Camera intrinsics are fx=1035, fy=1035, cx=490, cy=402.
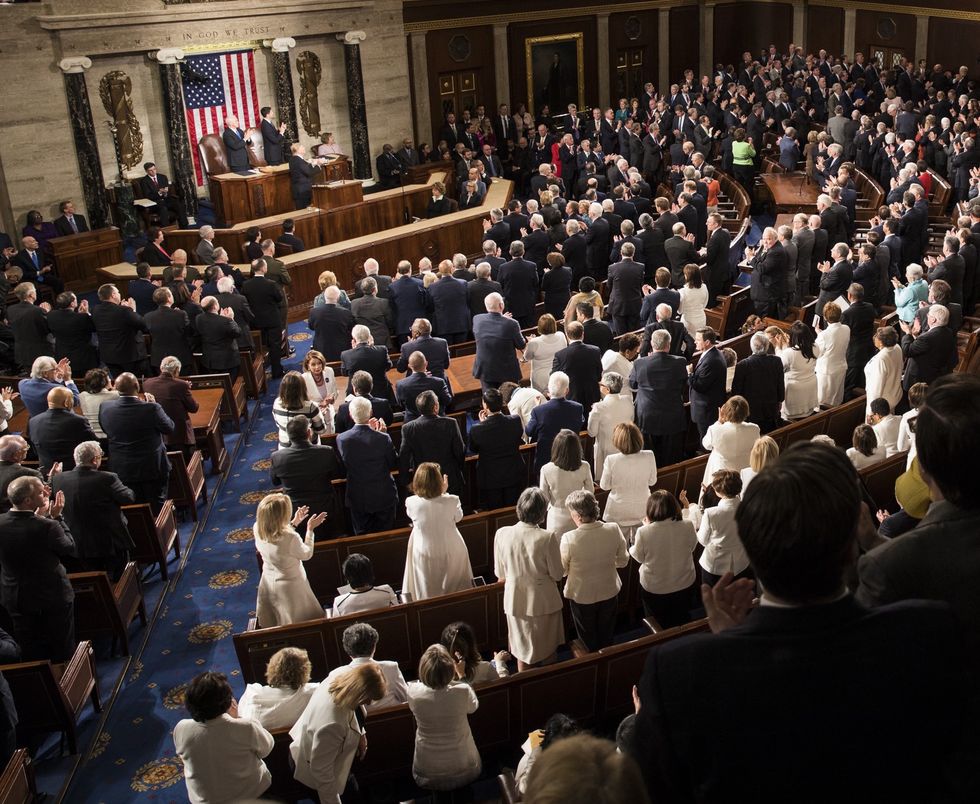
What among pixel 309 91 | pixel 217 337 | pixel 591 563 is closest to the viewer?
pixel 591 563

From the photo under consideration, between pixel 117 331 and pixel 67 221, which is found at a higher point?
pixel 67 221

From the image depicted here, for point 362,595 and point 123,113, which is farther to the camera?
point 123,113

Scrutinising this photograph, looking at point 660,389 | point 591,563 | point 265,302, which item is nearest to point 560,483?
point 591,563

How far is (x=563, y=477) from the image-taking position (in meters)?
6.93

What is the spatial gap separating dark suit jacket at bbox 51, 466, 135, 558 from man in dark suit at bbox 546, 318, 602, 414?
3859 mm

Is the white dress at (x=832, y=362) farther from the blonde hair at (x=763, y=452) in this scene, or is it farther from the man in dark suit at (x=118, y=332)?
the man in dark suit at (x=118, y=332)

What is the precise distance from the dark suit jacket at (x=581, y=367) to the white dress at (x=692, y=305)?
2265mm

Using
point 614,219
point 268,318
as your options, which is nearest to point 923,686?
point 268,318

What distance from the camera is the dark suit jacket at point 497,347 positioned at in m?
10.1

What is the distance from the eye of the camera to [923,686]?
1.83 m

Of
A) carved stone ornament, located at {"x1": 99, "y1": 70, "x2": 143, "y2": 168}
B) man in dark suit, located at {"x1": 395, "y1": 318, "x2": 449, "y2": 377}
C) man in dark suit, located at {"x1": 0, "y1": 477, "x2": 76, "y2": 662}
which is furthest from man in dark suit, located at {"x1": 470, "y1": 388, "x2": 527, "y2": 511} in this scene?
carved stone ornament, located at {"x1": 99, "y1": 70, "x2": 143, "y2": 168}

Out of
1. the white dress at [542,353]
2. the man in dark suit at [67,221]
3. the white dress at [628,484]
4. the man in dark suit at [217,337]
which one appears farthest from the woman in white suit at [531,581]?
the man in dark suit at [67,221]

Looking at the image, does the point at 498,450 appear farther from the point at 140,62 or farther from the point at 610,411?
the point at 140,62

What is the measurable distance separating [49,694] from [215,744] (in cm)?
201
